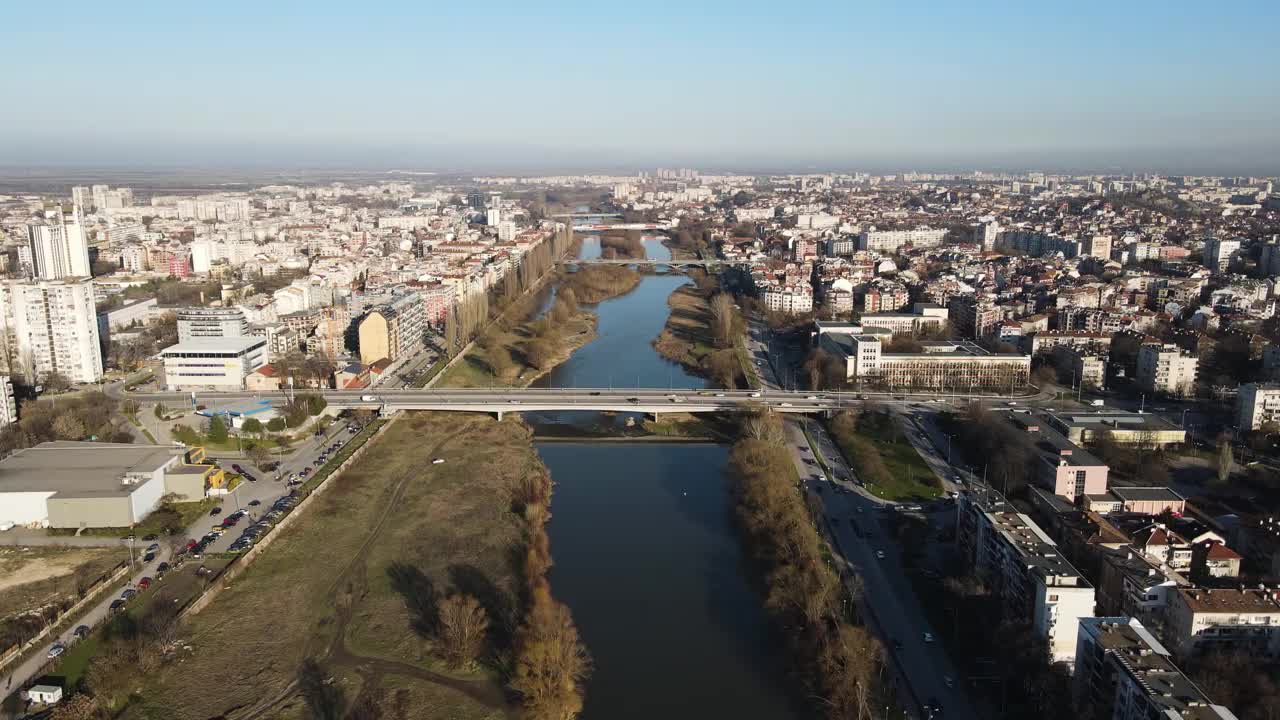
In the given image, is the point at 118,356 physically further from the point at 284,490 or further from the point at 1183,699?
the point at 1183,699

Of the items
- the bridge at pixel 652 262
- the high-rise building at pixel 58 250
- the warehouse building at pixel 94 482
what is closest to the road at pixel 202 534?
the warehouse building at pixel 94 482

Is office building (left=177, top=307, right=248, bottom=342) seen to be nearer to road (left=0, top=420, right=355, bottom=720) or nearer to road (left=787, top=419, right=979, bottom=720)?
road (left=0, top=420, right=355, bottom=720)

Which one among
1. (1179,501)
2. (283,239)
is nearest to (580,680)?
(1179,501)

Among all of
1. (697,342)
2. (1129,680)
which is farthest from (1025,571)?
(697,342)

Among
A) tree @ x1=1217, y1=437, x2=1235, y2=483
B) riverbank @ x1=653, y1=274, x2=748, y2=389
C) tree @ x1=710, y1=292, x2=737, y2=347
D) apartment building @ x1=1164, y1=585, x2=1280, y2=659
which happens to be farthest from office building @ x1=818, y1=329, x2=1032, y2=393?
apartment building @ x1=1164, y1=585, x2=1280, y2=659

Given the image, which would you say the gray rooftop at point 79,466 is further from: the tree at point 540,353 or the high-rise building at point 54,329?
the tree at point 540,353

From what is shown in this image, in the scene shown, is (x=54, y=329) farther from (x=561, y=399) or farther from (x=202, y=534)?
(x=561, y=399)
